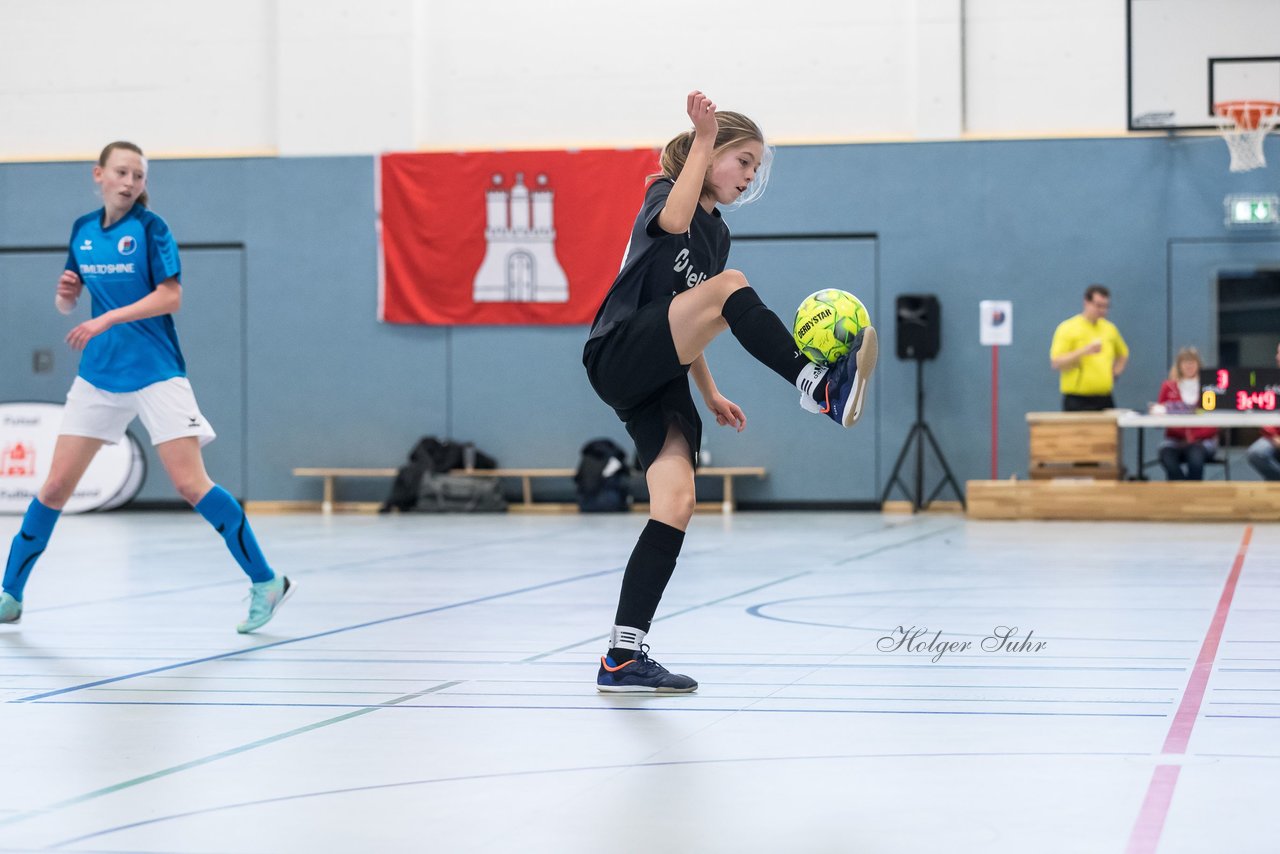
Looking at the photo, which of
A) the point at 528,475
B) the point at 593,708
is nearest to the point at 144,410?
the point at 593,708

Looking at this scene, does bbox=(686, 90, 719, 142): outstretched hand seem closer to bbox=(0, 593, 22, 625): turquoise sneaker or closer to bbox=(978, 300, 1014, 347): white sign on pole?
bbox=(0, 593, 22, 625): turquoise sneaker

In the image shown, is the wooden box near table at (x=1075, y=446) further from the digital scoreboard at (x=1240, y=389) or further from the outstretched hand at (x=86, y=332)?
the outstretched hand at (x=86, y=332)

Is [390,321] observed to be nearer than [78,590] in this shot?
No

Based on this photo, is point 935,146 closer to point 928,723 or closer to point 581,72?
point 581,72

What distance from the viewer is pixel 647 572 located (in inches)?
158

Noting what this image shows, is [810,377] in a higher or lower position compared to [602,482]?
higher

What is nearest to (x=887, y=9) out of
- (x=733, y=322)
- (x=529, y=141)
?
(x=529, y=141)

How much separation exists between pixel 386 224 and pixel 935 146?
17.8 ft

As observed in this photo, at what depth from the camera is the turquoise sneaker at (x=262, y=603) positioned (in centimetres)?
543

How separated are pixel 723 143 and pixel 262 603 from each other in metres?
2.52

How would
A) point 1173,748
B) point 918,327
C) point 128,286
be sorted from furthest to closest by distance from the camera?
1. point 918,327
2. point 128,286
3. point 1173,748

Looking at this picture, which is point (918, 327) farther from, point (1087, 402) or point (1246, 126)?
point (1246, 126)

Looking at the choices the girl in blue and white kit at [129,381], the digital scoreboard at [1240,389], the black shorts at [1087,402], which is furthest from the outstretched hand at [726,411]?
the black shorts at [1087,402]

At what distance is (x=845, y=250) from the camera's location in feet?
48.6
